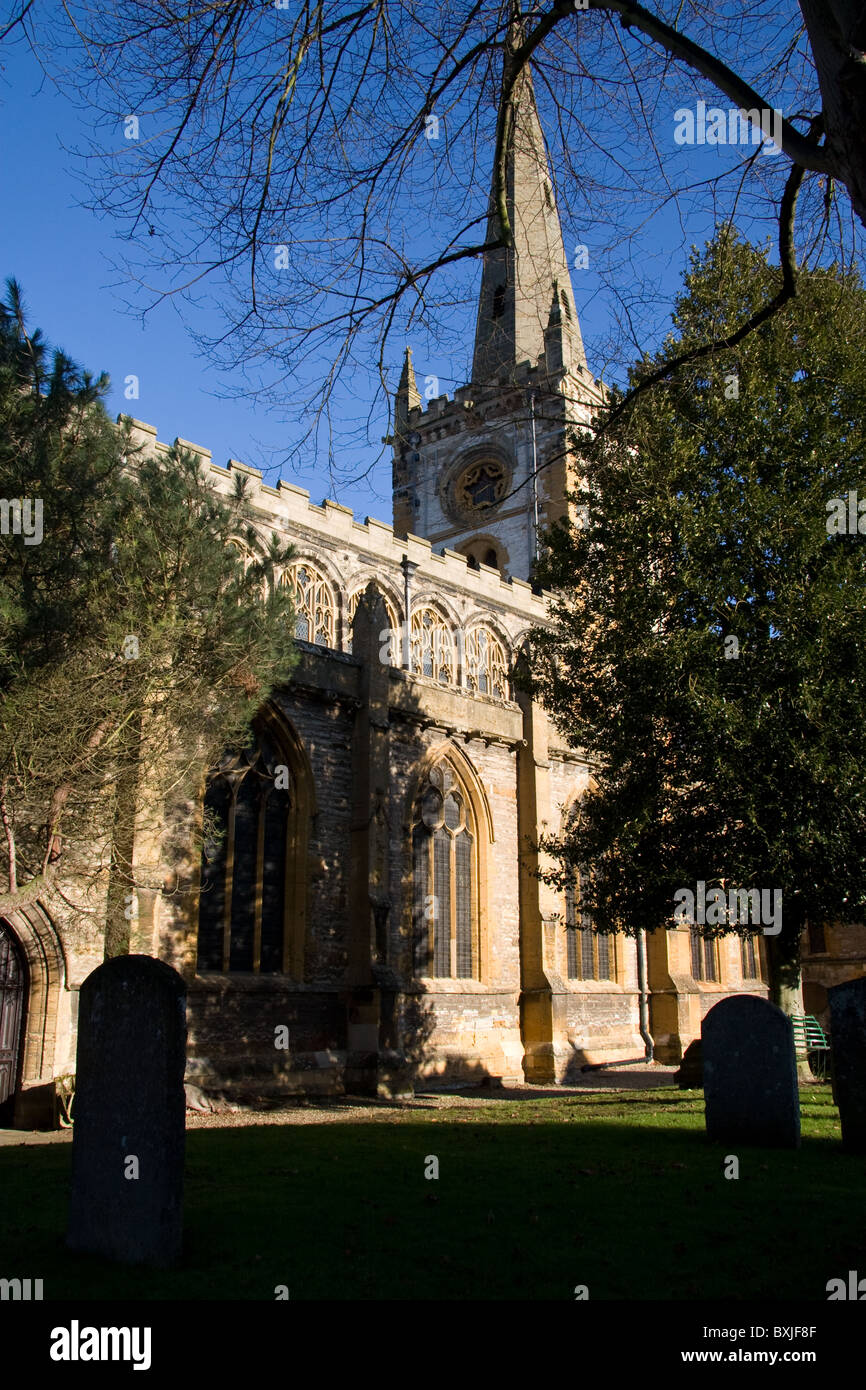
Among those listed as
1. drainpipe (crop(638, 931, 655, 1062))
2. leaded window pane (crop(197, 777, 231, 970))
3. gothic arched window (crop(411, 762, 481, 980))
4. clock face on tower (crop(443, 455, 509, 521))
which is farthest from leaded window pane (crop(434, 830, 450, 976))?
clock face on tower (crop(443, 455, 509, 521))

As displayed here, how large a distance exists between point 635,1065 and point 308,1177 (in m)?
16.5

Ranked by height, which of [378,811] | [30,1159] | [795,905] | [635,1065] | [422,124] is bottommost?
[635,1065]

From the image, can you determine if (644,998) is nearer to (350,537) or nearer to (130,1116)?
(350,537)

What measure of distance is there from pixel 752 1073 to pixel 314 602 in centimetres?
1887

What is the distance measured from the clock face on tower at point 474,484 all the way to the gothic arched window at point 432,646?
1344cm

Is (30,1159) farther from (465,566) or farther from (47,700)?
(465,566)

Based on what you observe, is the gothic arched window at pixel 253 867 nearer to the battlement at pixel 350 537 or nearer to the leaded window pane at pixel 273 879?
the leaded window pane at pixel 273 879

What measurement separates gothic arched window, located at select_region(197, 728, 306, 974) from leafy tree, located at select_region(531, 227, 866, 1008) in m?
4.96

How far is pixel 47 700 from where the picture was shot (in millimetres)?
10609

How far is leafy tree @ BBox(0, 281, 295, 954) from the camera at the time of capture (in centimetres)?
1070

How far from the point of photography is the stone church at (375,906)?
14109 millimetres

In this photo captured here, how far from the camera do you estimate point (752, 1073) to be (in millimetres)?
8945

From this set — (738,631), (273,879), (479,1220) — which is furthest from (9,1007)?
(738,631)

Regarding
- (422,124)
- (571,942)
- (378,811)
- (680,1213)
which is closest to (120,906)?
(378,811)
